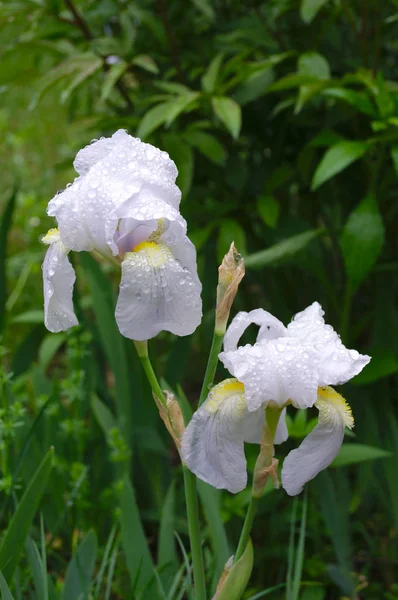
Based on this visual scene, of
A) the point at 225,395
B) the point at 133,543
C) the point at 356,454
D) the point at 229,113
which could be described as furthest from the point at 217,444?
the point at 229,113

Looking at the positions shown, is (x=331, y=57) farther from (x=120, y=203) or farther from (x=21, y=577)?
(x=21, y=577)

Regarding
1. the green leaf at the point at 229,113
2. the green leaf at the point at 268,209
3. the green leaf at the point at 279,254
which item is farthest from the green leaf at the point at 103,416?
the green leaf at the point at 229,113

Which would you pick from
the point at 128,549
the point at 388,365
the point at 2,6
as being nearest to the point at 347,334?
the point at 388,365

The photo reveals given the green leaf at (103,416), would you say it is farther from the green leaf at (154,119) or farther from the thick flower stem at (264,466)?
the thick flower stem at (264,466)

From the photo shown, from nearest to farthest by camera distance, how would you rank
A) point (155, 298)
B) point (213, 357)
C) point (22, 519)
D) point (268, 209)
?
point (155, 298)
point (213, 357)
point (22, 519)
point (268, 209)

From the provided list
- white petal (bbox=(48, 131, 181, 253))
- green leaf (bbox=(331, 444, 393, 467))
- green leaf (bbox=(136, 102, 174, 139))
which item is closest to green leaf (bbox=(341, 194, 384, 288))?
green leaf (bbox=(331, 444, 393, 467))

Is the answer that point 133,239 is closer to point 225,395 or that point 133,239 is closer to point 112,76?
point 225,395
